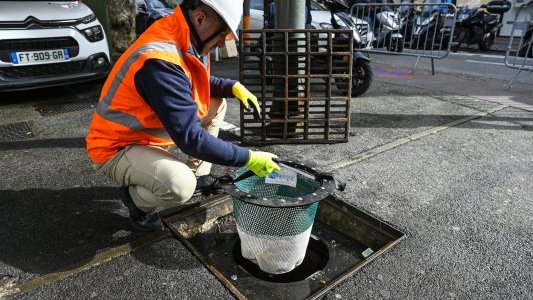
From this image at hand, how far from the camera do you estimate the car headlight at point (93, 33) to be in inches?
202

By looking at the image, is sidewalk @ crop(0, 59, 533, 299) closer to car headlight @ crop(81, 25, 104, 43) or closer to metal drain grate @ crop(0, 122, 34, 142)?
metal drain grate @ crop(0, 122, 34, 142)

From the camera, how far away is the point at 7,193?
2777 millimetres

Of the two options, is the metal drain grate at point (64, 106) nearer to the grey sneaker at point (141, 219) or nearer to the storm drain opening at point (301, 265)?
the grey sneaker at point (141, 219)

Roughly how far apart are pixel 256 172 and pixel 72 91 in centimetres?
463

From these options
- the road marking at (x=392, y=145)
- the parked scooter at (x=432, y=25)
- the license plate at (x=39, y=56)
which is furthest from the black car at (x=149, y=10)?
the road marking at (x=392, y=145)

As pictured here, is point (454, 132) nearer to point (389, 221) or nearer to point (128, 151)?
point (389, 221)

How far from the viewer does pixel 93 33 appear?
5254 millimetres

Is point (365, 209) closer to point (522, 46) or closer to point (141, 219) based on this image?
point (141, 219)

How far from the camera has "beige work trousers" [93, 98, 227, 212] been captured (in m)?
2.10

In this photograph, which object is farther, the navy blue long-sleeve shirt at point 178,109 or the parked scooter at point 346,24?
the parked scooter at point 346,24

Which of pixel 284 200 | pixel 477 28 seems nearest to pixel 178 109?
pixel 284 200

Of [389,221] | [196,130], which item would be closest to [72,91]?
[196,130]

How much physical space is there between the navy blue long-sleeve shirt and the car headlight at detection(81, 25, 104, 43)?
387 cm

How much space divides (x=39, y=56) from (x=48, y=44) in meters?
0.19
